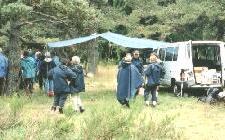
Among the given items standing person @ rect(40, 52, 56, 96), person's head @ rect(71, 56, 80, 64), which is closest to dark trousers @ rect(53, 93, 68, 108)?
person's head @ rect(71, 56, 80, 64)

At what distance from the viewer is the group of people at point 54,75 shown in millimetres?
14695

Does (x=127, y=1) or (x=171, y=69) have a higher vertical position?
(x=127, y=1)

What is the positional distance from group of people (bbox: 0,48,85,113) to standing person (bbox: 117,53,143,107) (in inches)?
47.7

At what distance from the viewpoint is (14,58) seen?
784 inches

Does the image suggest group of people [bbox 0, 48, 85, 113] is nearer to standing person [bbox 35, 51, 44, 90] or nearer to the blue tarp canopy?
standing person [bbox 35, 51, 44, 90]

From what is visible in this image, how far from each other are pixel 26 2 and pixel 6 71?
→ 2349mm

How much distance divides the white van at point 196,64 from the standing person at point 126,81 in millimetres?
3616

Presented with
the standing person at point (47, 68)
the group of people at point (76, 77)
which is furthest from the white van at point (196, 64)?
the standing person at point (47, 68)

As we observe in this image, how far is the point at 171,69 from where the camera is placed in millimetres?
21094

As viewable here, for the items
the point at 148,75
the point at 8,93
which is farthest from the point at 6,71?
the point at 148,75

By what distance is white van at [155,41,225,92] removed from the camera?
19.4 meters

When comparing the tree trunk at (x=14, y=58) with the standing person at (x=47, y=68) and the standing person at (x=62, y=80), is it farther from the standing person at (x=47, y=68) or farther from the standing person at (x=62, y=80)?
the standing person at (x=62, y=80)

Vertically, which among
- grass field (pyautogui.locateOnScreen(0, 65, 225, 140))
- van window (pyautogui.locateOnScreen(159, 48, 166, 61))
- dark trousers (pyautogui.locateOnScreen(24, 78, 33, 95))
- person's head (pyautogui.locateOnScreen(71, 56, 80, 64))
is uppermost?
person's head (pyautogui.locateOnScreen(71, 56, 80, 64))

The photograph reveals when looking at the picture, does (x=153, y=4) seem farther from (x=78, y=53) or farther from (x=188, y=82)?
(x=188, y=82)
